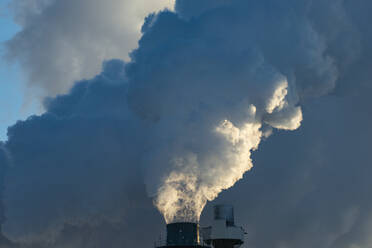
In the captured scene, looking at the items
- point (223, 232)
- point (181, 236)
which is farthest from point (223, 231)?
point (181, 236)

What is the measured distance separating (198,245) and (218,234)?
29.4 feet

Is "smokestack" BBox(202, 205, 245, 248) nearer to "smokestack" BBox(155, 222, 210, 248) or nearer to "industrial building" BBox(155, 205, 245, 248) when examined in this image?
"industrial building" BBox(155, 205, 245, 248)

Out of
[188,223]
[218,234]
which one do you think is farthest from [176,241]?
[218,234]

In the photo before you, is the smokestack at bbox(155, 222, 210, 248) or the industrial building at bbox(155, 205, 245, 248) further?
the industrial building at bbox(155, 205, 245, 248)

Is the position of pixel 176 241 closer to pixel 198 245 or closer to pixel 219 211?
pixel 198 245

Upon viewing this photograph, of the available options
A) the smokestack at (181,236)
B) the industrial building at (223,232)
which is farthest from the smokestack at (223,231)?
the smokestack at (181,236)

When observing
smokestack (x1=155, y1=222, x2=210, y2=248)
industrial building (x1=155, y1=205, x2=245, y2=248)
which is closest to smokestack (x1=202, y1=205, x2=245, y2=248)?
industrial building (x1=155, y1=205, x2=245, y2=248)

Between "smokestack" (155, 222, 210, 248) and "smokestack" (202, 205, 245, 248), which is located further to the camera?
"smokestack" (202, 205, 245, 248)

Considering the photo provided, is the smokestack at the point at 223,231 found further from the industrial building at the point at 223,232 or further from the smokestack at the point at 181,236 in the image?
the smokestack at the point at 181,236

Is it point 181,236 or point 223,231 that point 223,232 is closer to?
point 223,231

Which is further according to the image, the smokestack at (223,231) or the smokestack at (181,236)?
the smokestack at (223,231)

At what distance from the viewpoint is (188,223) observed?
72.8 metres

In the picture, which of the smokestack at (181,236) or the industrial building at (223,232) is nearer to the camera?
the smokestack at (181,236)

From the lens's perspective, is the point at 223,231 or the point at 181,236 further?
the point at 223,231
